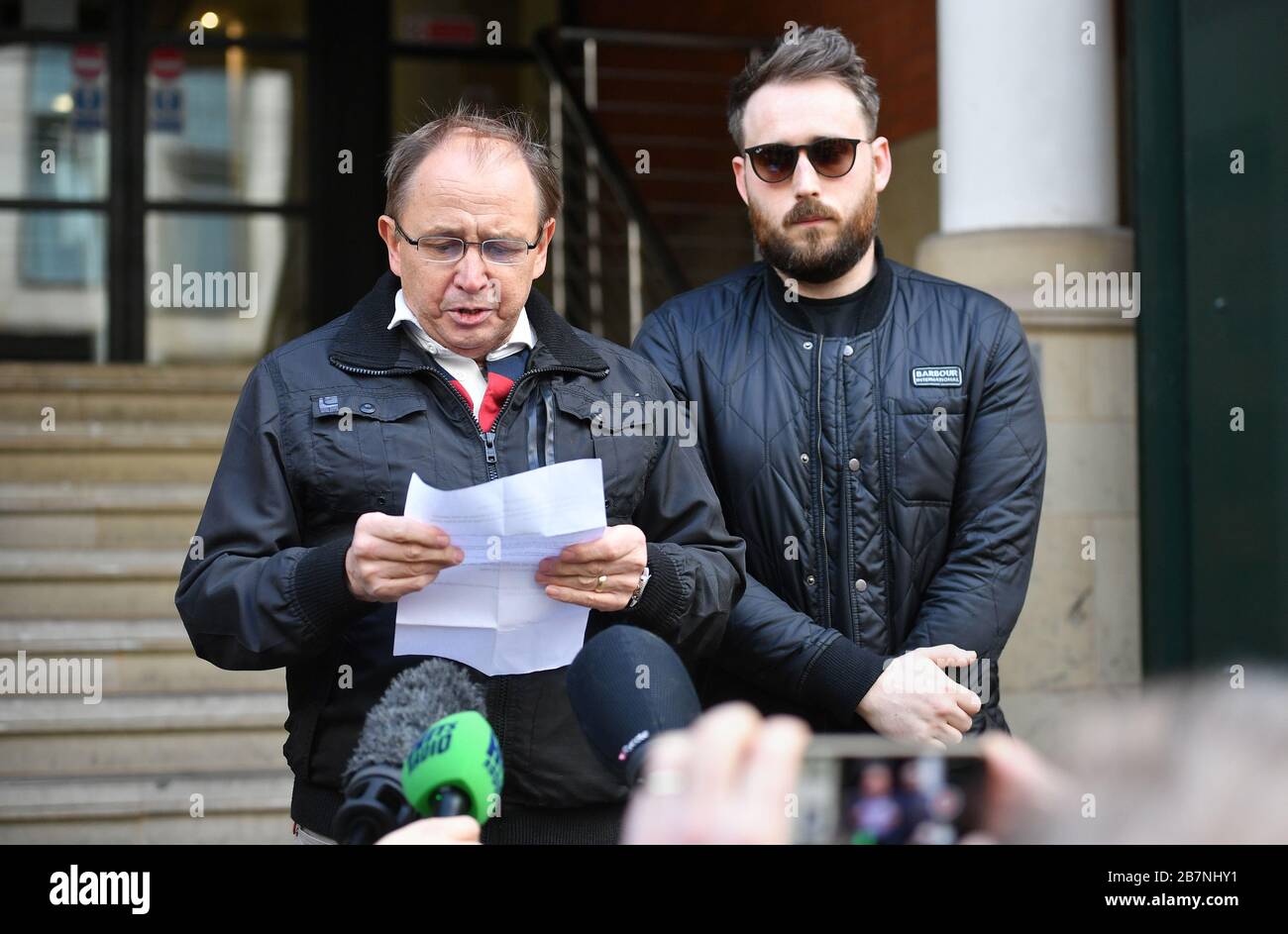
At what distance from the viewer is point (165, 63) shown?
392 inches

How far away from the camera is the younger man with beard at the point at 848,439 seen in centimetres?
277

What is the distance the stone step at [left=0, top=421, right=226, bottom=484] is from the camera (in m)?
6.47

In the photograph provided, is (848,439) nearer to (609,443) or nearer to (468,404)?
(609,443)

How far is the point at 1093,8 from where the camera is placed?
4855mm

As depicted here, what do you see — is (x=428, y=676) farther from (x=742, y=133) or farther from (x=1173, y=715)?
(x=742, y=133)

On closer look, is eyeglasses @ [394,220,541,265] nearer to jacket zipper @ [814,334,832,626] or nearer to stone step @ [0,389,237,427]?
jacket zipper @ [814,334,832,626]

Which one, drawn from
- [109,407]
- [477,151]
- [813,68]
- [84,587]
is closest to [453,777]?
[477,151]

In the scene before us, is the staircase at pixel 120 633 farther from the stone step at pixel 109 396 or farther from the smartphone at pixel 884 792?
the smartphone at pixel 884 792

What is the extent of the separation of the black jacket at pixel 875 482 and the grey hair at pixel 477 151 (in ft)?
1.97

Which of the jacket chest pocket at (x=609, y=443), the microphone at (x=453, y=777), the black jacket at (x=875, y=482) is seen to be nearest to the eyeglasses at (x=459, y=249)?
the jacket chest pocket at (x=609, y=443)

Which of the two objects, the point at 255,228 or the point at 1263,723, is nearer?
the point at 1263,723

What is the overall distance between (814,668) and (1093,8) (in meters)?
3.12
